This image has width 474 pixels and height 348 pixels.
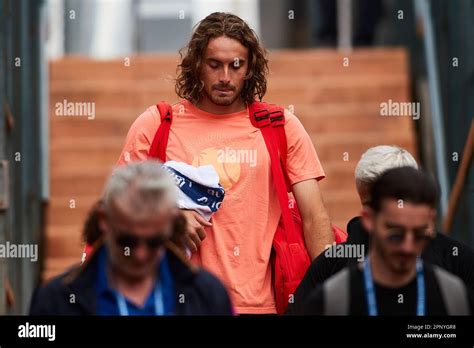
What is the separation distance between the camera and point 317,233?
5.90 m

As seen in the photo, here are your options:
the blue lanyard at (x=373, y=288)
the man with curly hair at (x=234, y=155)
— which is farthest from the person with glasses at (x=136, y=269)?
the man with curly hair at (x=234, y=155)

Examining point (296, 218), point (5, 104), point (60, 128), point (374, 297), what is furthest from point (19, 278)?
point (374, 297)

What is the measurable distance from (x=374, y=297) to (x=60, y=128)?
21.2 feet

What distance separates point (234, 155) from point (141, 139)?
0.37 metres

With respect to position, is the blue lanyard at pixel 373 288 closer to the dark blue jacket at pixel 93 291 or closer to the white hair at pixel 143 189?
the dark blue jacket at pixel 93 291

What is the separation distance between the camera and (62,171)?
34.8 feet

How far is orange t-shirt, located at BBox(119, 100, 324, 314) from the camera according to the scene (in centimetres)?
572

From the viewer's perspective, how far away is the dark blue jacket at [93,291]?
451 centimetres

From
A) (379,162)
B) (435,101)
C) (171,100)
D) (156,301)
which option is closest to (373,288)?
(156,301)

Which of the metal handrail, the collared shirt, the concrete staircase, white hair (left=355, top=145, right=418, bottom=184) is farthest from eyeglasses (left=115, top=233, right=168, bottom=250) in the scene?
the metal handrail

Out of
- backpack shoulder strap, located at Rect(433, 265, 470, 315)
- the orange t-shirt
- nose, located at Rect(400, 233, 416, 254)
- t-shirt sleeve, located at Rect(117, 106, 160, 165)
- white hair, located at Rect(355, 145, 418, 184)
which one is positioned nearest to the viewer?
nose, located at Rect(400, 233, 416, 254)

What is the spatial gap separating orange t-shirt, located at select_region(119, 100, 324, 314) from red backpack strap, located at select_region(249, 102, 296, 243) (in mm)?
22

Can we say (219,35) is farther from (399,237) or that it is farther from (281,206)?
(399,237)

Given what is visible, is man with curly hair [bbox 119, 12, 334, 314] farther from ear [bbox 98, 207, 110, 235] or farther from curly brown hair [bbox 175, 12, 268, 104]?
ear [bbox 98, 207, 110, 235]
